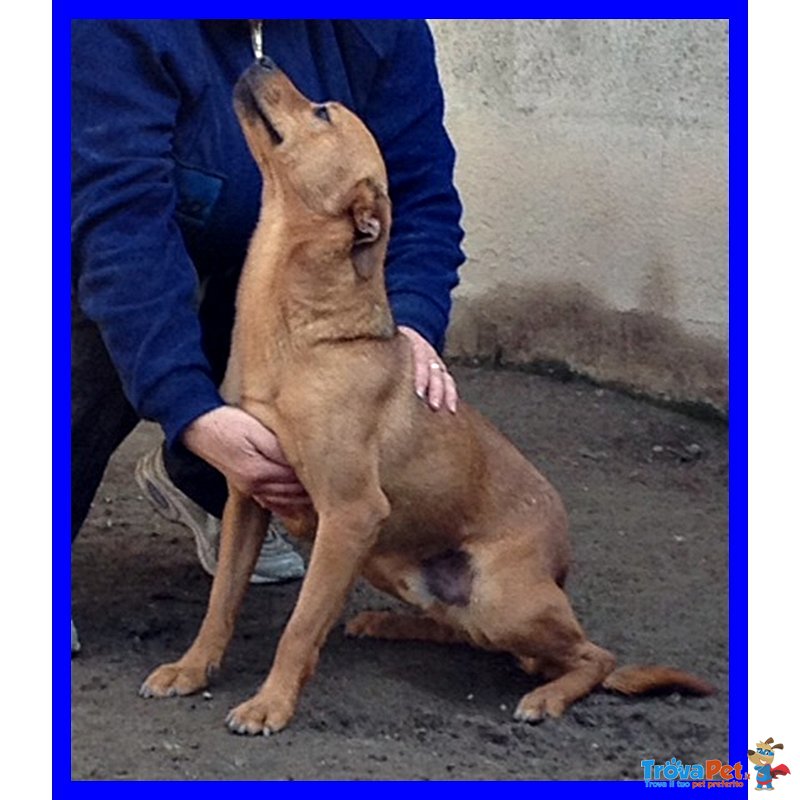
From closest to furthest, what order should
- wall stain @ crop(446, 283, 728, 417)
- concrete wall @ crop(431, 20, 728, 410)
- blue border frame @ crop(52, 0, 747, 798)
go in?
1. blue border frame @ crop(52, 0, 747, 798)
2. concrete wall @ crop(431, 20, 728, 410)
3. wall stain @ crop(446, 283, 728, 417)

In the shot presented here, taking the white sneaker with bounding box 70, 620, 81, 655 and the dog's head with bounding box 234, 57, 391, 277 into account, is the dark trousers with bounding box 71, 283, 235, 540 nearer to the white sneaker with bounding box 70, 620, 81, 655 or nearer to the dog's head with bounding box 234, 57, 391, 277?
the white sneaker with bounding box 70, 620, 81, 655

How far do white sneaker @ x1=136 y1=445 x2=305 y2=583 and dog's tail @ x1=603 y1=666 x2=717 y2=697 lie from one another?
113 centimetres

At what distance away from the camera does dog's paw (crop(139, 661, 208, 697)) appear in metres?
4.04

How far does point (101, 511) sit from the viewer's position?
215 inches

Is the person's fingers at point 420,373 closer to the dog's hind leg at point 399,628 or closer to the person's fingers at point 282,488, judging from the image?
the person's fingers at point 282,488

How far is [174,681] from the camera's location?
4.05m

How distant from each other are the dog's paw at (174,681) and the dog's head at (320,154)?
101 cm

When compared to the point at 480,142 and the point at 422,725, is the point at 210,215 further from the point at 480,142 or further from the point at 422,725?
the point at 480,142

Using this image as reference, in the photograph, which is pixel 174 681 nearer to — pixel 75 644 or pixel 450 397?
pixel 75 644

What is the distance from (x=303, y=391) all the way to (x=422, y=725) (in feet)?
2.65

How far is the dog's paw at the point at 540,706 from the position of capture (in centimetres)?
409

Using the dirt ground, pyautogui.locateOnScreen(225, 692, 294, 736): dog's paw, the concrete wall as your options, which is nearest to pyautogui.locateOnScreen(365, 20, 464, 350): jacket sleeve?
the dirt ground

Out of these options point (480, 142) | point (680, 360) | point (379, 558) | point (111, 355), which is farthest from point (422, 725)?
point (480, 142)
